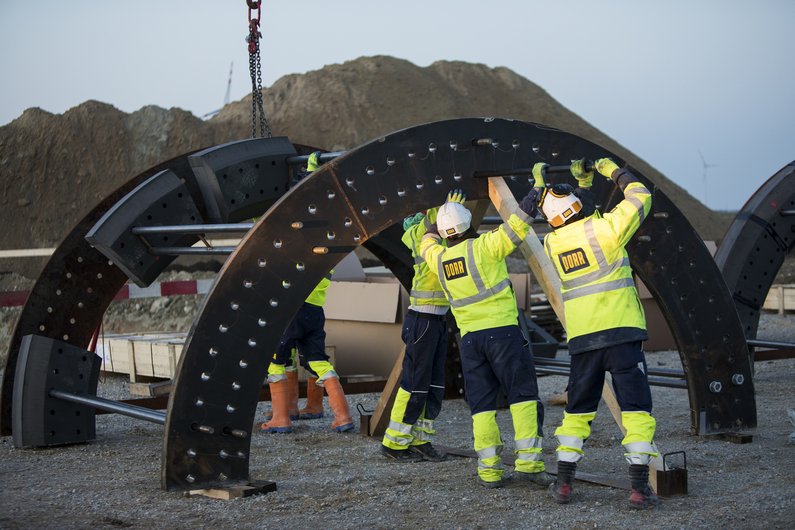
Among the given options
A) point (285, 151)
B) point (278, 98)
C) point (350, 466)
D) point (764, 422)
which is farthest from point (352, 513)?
point (278, 98)

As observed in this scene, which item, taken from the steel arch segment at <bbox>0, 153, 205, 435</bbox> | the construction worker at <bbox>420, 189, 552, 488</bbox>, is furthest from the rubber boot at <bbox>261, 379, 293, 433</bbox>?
the construction worker at <bbox>420, 189, 552, 488</bbox>

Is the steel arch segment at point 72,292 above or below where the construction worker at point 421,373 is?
above

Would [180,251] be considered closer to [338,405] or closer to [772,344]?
[338,405]

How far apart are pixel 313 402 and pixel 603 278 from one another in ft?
14.5

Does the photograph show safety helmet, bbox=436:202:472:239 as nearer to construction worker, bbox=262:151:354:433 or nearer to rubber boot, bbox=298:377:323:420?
construction worker, bbox=262:151:354:433

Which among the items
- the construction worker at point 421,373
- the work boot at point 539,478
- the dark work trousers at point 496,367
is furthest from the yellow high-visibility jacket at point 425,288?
the work boot at point 539,478

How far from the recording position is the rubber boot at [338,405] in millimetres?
8562

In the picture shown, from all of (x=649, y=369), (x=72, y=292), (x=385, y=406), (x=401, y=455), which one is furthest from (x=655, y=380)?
(x=72, y=292)

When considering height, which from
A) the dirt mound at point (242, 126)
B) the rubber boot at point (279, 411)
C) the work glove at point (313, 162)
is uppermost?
the dirt mound at point (242, 126)

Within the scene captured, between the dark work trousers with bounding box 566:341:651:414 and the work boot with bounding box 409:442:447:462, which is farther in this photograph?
the work boot with bounding box 409:442:447:462

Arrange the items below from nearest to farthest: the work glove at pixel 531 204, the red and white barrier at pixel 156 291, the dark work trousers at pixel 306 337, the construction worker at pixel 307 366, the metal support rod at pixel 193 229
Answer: the work glove at pixel 531 204, the metal support rod at pixel 193 229, the construction worker at pixel 307 366, the dark work trousers at pixel 306 337, the red and white barrier at pixel 156 291

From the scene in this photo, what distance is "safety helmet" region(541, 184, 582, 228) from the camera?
5.88m

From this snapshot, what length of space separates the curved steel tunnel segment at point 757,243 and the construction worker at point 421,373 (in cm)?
357

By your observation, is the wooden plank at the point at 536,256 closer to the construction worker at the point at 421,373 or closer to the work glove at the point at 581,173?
the work glove at the point at 581,173
